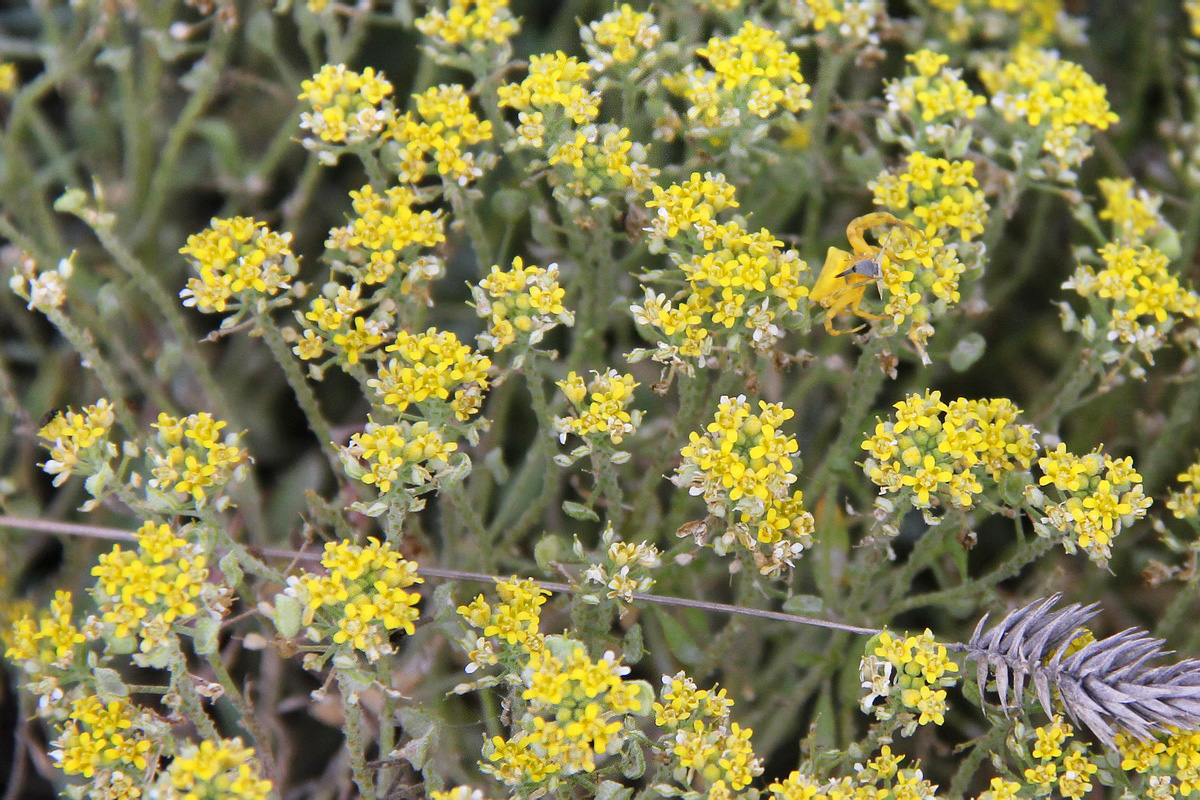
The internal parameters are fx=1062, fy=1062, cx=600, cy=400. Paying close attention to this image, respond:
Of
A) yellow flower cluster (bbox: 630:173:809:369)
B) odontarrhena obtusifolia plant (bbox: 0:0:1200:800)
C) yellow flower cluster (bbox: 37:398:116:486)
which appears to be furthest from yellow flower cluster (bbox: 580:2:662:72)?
yellow flower cluster (bbox: 37:398:116:486)

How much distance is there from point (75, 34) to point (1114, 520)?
2396 millimetres

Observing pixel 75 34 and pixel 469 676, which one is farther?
pixel 75 34

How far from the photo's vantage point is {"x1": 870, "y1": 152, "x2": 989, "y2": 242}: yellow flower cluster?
70.1 inches

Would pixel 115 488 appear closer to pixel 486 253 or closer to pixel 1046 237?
pixel 486 253

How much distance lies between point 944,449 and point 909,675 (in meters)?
0.34

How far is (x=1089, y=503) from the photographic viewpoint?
1593 millimetres

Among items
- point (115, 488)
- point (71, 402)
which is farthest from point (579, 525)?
point (71, 402)

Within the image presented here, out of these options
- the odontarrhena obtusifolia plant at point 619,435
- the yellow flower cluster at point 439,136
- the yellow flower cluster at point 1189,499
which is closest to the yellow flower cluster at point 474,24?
the odontarrhena obtusifolia plant at point 619,435

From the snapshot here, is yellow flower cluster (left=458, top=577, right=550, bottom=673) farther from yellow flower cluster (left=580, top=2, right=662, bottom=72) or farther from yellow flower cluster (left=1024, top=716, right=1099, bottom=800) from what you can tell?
yellow flower cluster (left=580, top=2, right=662, bottom=72)

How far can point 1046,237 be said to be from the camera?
9.00 feet

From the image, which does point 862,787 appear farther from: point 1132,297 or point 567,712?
point 1132,297

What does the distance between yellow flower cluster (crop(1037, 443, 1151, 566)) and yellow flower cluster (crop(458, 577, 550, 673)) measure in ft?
2.56

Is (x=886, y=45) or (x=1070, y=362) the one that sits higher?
(x=886, y=45)

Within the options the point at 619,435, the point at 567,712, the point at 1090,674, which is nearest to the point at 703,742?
the point at 567,712
